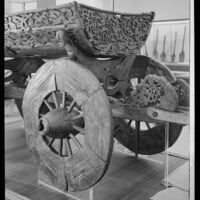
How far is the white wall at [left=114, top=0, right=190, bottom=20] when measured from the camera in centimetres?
242

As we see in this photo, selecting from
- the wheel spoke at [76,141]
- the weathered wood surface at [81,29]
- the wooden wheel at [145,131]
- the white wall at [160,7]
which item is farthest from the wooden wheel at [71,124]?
the white wall at [160,7]

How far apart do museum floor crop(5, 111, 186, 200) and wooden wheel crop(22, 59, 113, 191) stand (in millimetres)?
262

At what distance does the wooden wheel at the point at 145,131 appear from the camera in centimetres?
259

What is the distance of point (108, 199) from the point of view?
220cm

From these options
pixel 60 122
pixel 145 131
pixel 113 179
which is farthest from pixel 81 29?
pixel 145 131

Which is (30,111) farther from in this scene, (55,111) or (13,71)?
(13,71)

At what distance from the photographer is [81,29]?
187 cm

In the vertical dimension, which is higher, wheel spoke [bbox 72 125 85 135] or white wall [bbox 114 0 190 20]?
white wall [bbox 114 0 190 20]

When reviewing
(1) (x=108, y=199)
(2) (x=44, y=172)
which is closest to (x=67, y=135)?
(2) (x=44, y=172)

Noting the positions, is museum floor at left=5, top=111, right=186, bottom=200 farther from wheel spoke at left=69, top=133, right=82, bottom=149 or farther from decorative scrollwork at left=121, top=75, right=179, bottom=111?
decorative scrollwork at left=121, top=75, right=179, bottom=111

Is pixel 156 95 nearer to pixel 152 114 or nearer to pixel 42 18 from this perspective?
pixel 152 114

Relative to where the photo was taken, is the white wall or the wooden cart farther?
the white wall

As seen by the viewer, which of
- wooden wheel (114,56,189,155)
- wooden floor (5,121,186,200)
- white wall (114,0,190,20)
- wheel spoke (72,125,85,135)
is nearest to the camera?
wheel spoke (72,125,85,135)

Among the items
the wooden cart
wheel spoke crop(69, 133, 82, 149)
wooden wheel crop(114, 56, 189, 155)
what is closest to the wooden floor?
wooden wheel crop(114, 56, 189, 155)
